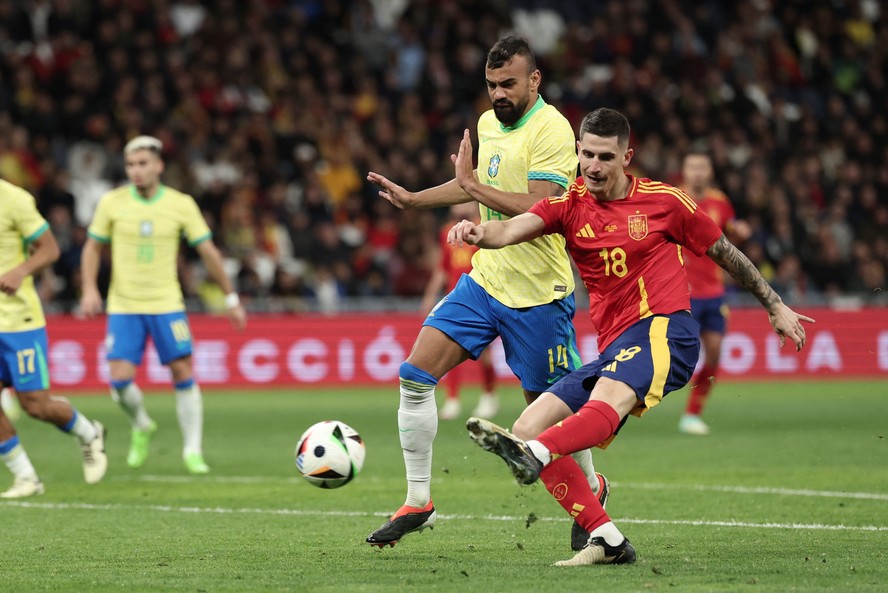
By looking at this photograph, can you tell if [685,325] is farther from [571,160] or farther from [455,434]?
[455,434]

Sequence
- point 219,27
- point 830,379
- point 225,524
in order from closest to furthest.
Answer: point 225,524
point 830,379
point 219,27

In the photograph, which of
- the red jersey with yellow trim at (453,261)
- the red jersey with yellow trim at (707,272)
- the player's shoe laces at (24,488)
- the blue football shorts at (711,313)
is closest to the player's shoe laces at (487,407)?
the red jersey with yellow trim at (453,261)

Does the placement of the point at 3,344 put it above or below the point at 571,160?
below

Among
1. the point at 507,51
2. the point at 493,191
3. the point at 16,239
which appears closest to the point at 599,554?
the point at 493,191

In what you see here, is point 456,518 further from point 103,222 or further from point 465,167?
point 103,222

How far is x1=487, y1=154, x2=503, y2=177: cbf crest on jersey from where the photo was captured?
742cm

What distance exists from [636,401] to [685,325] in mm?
508

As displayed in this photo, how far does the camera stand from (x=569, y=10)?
88.9ft

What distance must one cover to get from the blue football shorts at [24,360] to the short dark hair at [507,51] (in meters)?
4.57

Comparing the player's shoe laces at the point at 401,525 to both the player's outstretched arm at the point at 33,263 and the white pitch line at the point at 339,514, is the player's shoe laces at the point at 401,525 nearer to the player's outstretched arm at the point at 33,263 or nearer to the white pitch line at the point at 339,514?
the white pitch line at the point at 339,514

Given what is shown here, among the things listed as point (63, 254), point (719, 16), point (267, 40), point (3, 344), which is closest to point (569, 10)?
point (719, 16)

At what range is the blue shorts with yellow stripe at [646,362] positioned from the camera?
21.1 feet

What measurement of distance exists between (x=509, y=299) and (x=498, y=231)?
0.89 meters

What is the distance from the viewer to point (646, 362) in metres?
6.45
